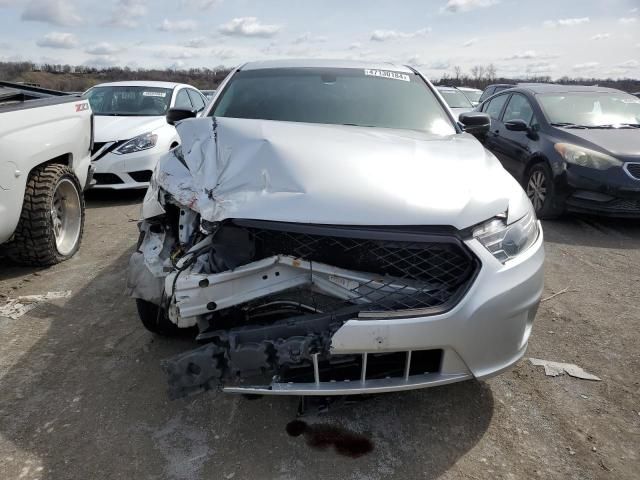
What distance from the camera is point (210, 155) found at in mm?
2521

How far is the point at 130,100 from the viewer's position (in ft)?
24.8

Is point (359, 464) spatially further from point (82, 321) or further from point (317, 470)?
point (82, 321)

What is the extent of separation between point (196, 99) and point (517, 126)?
540cm

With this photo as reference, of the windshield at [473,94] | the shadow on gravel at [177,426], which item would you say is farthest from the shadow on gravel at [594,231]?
the windshield at [473,94]

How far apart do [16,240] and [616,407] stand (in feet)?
13.5

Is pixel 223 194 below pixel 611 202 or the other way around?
the other way around

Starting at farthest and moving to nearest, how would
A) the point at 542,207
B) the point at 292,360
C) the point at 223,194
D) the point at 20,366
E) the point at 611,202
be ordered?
the point at 542,207, the point at 611,202, the point at 20,366, the point at 223,194, the point at 292,360

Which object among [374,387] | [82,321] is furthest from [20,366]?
[374,387]

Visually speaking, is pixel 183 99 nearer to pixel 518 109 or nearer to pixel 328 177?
pixel 518 109

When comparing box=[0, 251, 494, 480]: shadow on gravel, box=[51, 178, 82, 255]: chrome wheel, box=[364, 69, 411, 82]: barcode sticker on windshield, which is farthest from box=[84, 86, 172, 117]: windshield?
box=[0, 251, 494, 480]: shadow on gravel

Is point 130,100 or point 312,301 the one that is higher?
point 130,100

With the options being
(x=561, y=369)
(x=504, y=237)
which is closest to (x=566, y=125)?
(x=561, y=369)

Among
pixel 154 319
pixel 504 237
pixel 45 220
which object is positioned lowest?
pixel 154 319

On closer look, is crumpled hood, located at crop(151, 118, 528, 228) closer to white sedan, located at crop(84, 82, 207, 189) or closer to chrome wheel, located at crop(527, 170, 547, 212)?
chrome wheel, located at crop(527, 170, 547, 212)
